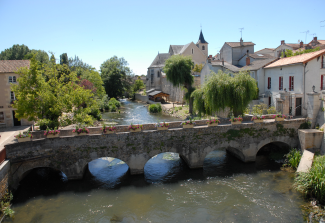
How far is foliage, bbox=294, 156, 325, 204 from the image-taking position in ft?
40.1

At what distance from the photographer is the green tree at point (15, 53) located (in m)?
60.7

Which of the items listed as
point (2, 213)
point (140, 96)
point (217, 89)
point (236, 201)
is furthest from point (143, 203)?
point (140, 96)

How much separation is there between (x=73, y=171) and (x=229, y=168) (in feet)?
35.7

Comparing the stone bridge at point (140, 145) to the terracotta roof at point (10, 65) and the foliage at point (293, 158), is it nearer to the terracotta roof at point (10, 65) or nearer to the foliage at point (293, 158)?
the foliage at point (293, 158)

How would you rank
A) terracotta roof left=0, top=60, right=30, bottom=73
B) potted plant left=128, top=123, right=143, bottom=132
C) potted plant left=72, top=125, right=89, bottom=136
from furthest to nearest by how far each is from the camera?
terracotta roof left=0, top=60, right=30, bottom=73, potted plant left=128, top=123, right=143, bottom=132, potted plant left=72, top=125, right=89, bottom=136

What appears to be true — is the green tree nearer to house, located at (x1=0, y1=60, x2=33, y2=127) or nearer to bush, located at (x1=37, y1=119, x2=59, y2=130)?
house, located at (x1=0, y1=60, x2=33, y2=127)

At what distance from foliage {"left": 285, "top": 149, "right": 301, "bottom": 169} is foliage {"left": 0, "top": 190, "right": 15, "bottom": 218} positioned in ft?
57.4

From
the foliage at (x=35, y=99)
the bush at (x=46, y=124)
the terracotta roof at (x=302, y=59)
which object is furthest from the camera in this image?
the terracotta roof at (x=302, y=59)

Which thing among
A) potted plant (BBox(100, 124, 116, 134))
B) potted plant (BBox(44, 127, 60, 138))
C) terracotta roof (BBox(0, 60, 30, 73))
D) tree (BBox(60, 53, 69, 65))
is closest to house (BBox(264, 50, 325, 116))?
potted plant (BBox(100, 124, 116, 134))

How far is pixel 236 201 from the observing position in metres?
12.9

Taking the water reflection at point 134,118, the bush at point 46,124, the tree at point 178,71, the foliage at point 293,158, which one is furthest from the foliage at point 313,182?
the water reflection at point 134,118

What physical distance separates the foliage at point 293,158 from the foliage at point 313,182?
99.2 inches

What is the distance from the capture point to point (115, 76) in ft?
202

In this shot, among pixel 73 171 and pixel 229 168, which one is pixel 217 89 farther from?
pixel 73 171
